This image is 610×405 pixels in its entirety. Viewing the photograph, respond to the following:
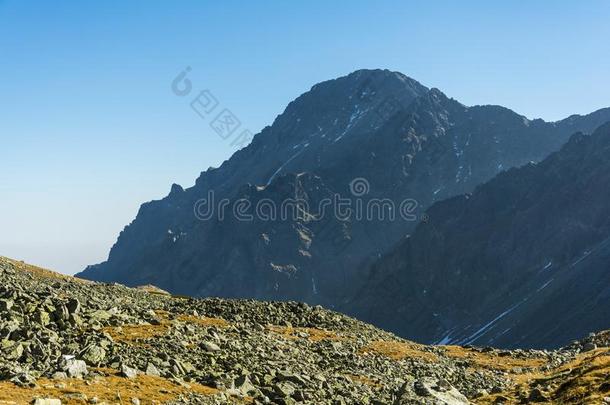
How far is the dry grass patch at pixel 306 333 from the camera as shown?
167 feet

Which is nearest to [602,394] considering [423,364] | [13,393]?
[423,364]

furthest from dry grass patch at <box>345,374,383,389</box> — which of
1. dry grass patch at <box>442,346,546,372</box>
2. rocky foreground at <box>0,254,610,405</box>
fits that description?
dry grass patch at <box>442,346,546,372</box>

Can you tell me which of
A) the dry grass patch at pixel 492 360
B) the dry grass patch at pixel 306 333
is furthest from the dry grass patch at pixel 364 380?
the dry grass patch at pixel 492 360

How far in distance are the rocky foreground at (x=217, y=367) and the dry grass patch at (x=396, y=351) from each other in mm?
204

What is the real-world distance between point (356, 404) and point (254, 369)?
6.33 meters

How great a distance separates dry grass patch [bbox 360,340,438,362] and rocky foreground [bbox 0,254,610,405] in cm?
20

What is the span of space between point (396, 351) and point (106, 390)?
116ft

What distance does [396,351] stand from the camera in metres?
53.4

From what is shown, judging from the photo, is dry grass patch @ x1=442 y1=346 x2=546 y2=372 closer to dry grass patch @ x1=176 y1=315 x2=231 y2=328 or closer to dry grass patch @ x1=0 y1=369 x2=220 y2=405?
dry grass patch @ x1=176 y1=315 x2=231 y2=328

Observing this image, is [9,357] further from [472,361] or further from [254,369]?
[472,361]

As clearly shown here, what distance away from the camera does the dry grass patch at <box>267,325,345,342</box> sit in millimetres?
50969

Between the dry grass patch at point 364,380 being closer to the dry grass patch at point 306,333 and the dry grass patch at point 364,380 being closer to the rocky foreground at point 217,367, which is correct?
the rocky foreground at point 217,367

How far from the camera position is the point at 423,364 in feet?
160

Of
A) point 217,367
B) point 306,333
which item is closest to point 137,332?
point 217,367
